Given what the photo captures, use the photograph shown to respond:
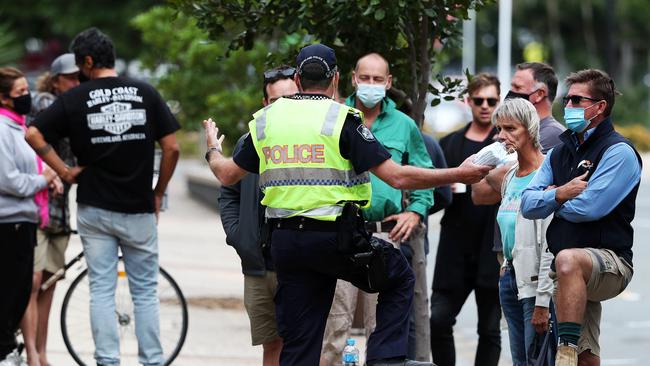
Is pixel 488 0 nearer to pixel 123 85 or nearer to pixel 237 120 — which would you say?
pixel 123 85

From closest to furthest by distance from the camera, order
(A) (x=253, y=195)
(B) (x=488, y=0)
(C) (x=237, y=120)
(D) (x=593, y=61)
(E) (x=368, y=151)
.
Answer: (E) (x=368, y=151), (A) (x=253, y=195), (B) (x=488, y=0), (C) (x=237, y=120), (D) (x=593, y=61)

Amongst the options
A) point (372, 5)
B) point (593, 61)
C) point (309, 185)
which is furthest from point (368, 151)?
point (593, 61)

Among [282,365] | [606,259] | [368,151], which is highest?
[368,151]

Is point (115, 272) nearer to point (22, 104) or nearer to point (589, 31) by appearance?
point (22, 104)

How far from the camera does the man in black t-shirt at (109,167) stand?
7590 millimetres

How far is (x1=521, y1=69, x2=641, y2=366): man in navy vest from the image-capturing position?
5836mm

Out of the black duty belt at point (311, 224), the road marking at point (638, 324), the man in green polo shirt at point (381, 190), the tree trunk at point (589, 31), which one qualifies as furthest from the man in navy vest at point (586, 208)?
the tree trunk at point (589, 31)

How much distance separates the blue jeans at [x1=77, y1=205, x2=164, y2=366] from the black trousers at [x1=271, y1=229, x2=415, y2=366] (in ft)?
6.41

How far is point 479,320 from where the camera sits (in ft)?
26.5

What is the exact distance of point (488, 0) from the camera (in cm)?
743

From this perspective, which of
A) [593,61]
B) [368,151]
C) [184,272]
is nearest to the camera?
[368,151]

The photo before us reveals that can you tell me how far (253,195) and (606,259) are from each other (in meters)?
1.90

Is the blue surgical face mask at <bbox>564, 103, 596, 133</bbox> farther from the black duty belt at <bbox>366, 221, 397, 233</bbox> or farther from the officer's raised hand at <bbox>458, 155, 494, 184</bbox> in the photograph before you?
the black duty belt at <bbox>366, 221, 397, 233</bbox>

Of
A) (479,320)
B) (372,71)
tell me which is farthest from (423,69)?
(479,320)
